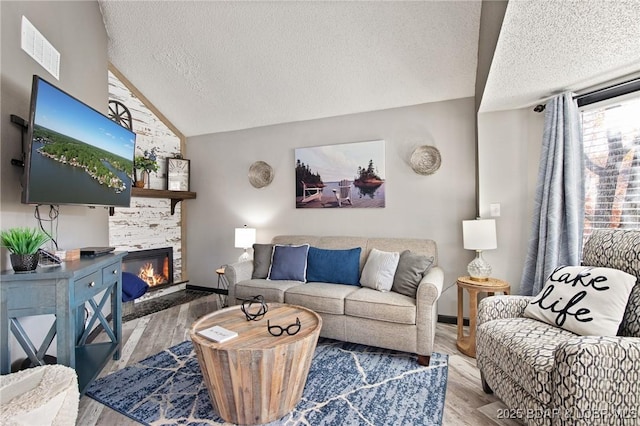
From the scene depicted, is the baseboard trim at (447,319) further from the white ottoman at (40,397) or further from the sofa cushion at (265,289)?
the white ottoman at (40,397)

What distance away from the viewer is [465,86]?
121 inches

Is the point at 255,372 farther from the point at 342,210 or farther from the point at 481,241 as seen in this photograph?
the point at 342,210

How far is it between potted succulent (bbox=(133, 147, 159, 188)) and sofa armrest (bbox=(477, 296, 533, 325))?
394cm

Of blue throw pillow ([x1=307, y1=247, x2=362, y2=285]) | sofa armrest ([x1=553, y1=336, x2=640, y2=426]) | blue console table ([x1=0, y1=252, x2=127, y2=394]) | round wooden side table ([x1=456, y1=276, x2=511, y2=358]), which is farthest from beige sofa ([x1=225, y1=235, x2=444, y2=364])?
blue console table ([x1=0, y1=252, x2=127, y2=394])

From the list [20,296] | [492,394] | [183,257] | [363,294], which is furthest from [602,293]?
[183,257]

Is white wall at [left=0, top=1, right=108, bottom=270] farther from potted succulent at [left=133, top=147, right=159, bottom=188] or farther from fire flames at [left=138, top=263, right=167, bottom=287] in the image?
fire flames at [left=138, top=263, right=167, bottom=287]

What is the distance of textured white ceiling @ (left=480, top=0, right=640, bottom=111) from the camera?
1.50m

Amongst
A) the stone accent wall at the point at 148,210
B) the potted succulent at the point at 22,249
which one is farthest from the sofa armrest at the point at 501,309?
the stone accent wall at the point at 148,210

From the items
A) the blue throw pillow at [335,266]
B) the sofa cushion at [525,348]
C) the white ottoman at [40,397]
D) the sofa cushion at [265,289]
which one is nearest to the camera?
the white ottoman at [40,397]

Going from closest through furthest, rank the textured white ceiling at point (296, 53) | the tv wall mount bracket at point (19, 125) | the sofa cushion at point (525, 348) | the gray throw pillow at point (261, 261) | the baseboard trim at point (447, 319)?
the sofa cushion at point (525, 348) → the tv wall mount bracket at point (19, 125) → the textured white ceiling at point (296, 53) → the baseboard trim at point (447, 319) → the gray throw pillow at point (261, 261)

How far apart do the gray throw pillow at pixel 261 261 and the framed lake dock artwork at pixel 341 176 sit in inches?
29.9

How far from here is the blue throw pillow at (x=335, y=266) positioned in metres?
3.13

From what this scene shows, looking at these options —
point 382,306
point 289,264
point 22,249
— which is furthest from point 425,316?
point 22,249

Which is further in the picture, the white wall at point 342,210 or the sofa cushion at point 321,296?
the white wall at point 342,210
